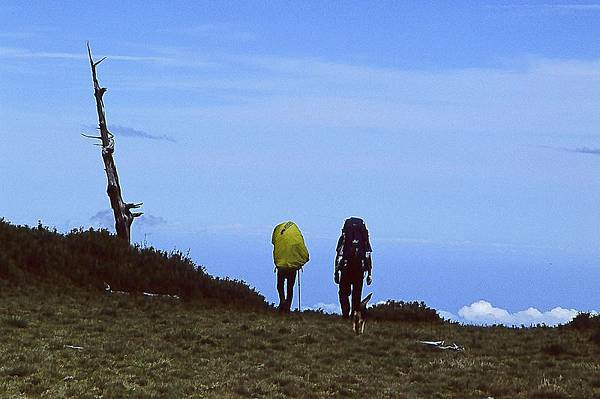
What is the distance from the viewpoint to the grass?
1193cm

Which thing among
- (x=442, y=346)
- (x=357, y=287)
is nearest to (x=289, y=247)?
(x=357, y=287)

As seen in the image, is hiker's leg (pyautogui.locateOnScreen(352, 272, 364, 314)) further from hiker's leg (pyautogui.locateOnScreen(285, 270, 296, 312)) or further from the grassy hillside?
hiker's leg (pyautogui.locateOnScreen(285, 270, 296, 312))

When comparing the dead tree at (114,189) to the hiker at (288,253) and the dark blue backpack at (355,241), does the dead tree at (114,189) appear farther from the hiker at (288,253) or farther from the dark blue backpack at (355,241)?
the dark blue backpack at (355,241)

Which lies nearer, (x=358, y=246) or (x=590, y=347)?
(x=590, y=347)

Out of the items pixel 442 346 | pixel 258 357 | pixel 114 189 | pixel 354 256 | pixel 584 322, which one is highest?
pixel 114 189

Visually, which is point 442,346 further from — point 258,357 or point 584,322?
point 584,322

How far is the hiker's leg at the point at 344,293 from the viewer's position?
64.6 feet

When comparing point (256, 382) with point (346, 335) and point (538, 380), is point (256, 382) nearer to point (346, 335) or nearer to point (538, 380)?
point (538, 380)

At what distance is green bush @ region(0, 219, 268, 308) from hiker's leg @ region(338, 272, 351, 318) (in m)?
4.16

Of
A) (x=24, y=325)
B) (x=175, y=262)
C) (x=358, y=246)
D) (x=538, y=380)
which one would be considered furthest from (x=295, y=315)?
(x=538, y=380)

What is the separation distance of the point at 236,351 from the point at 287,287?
713 centimetres

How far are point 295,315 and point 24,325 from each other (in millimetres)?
7413

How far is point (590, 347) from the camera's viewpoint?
57.3 ft

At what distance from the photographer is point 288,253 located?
21734mm
